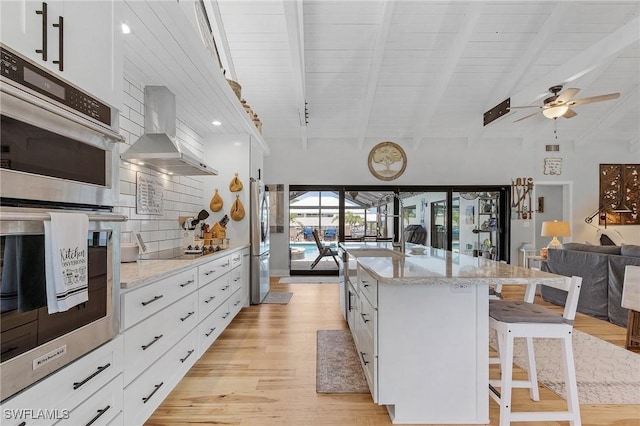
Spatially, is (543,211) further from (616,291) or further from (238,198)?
(238,198)

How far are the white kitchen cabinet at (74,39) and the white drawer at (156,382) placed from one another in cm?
134

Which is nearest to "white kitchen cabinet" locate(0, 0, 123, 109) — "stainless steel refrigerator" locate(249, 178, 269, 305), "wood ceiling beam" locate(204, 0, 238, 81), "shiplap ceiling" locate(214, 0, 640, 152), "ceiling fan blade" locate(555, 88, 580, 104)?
"shiplap ceiling" locate(214, 0, 640, 152)

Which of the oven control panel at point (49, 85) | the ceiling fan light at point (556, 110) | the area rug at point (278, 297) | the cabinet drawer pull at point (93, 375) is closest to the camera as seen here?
the oven control panel at point (49, 85)

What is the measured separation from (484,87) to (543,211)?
4.01 meters

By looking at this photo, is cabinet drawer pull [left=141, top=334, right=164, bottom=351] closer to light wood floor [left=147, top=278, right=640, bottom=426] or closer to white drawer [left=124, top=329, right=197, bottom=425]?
white drawer [left=124, top=329, right=197, bottom=425]

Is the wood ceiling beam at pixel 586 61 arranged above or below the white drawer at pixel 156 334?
above

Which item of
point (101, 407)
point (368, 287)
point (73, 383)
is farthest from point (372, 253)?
point (73, 383)

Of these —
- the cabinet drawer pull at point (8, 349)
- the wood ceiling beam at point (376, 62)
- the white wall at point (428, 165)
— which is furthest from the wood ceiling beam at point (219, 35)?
the cabinet drawer pull at point (8, 349)

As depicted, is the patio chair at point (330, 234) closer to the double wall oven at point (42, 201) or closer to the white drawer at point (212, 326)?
the white drawer at point (212, 326)

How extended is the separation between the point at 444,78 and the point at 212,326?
4471 mm

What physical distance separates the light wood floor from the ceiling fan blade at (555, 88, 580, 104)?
260 cm

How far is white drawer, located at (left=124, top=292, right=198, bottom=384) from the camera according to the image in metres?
1.60

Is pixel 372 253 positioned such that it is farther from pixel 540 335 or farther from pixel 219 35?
pixel 219 35

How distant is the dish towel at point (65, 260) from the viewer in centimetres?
102
